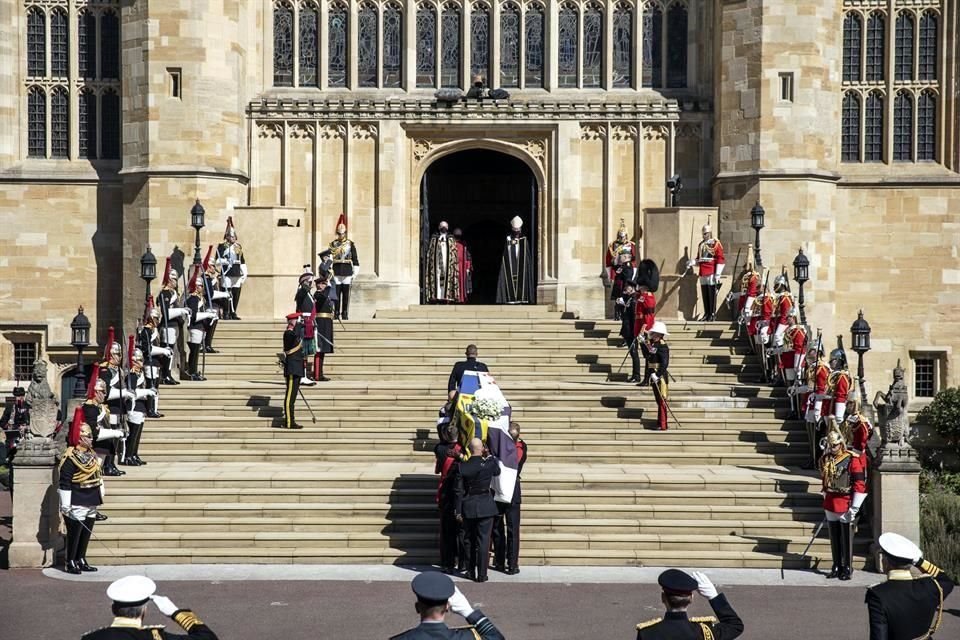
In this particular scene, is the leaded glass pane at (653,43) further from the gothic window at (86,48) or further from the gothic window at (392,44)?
the gothic window at (86,48)

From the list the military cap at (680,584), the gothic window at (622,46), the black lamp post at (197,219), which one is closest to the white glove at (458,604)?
the military cap at (680,584)

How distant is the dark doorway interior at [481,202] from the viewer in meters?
39.6

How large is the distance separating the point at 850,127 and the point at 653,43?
4.54 metres

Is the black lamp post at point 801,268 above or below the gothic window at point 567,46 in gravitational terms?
below

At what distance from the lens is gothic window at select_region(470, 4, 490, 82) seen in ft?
104

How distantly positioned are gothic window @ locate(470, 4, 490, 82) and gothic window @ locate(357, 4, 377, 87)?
82.3 inches

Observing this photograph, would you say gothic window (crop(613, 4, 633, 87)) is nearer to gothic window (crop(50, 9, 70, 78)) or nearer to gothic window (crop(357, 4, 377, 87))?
gothic window (crop(357, 4, 377, 87))

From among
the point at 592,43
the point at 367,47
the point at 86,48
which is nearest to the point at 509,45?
the point at 592,43

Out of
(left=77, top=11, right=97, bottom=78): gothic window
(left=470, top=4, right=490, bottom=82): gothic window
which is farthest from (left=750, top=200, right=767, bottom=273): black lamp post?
(left=77, top=11, right=97, bottom=78): gothic window

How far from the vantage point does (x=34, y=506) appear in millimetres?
17891

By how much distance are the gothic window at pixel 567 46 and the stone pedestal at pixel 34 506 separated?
16.4 m

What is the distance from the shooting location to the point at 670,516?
19.2 meters

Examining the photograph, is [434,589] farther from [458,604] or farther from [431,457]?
[431,457]

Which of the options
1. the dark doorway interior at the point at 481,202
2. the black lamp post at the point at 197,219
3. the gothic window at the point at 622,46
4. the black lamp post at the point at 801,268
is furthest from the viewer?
the dark doorway interior at the point at 481,202
